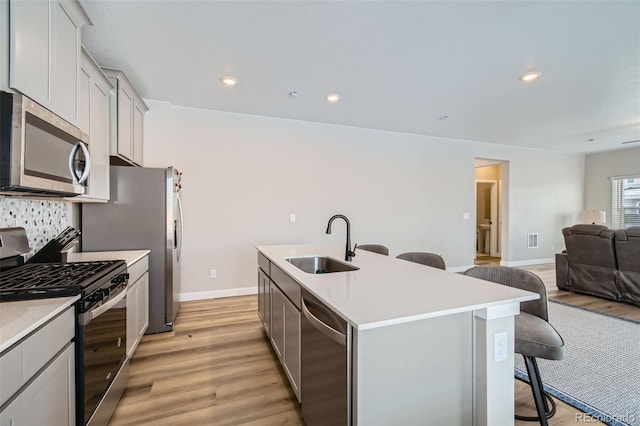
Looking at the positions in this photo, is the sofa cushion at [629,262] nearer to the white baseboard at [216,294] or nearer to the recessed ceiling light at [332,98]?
the recessed ceiling light at [332,98]

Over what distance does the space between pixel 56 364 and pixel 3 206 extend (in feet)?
4.31

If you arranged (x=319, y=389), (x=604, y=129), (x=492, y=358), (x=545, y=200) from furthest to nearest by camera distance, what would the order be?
(x=545, y=200) < (x=604, y=129) < (x=319, y=389) < (x=492, y=358)

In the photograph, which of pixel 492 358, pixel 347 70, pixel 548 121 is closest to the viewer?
pixel 492 358

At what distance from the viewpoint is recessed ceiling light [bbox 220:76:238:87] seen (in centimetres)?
311

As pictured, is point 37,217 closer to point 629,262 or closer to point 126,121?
point 126,121

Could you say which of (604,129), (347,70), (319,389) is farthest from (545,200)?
(319,389)

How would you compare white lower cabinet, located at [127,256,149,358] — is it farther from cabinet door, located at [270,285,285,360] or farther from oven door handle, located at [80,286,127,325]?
cabinet door, located at [270,285,285,360]

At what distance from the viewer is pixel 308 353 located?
1.57 meters

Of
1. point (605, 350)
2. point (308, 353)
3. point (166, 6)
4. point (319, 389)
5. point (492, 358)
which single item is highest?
point (166, 6)

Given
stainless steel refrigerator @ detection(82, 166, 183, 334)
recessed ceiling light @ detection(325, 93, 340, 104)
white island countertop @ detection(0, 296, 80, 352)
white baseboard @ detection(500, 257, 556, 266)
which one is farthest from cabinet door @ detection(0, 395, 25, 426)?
white baseboard @ detection(500, 257, 556, 266)

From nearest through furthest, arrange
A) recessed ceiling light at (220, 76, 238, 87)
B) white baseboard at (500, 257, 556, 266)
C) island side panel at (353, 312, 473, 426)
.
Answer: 1. island side panel at (353, 312, 473, 426)
2. recessed ceiling light at (220, 76, 238, 87)
3. white baseboard at (500, 257, 556, 266)

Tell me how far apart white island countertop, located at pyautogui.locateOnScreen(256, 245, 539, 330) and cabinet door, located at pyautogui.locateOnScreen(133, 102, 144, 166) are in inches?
99.7

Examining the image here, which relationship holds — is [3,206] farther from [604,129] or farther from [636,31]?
[604,129]

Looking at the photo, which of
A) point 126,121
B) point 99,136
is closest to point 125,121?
point 126,121
